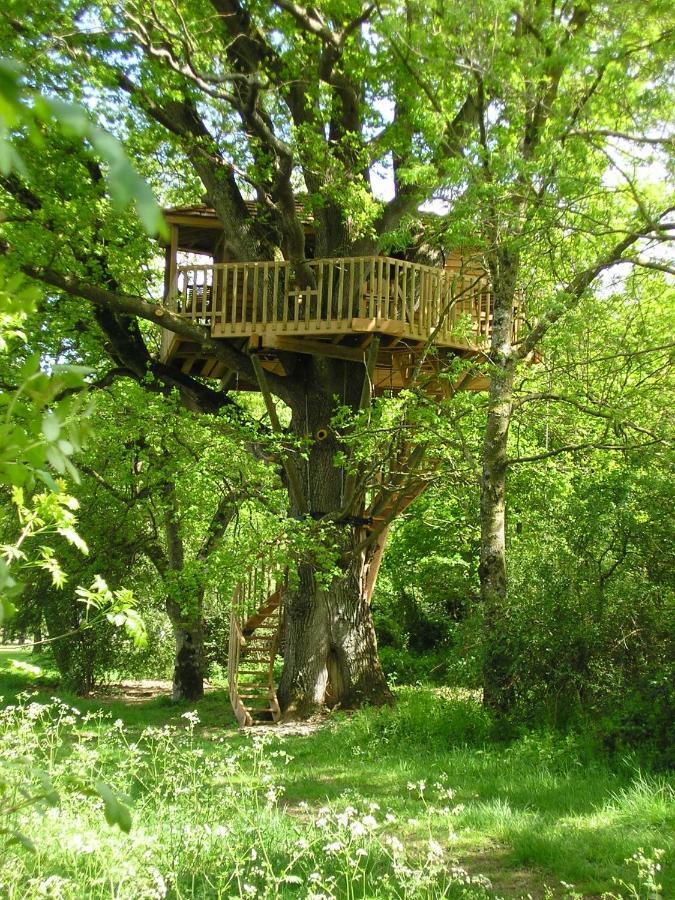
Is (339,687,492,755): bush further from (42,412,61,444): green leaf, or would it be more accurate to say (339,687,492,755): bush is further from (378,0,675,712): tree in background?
(42,412,61,444): green leaf

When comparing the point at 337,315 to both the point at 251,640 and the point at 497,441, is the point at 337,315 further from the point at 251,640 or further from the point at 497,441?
the point at 251,640

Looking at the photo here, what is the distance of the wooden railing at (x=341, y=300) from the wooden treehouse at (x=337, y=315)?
16mm

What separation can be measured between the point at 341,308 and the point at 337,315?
4.6 inches

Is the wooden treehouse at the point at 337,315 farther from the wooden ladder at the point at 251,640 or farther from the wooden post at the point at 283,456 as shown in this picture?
the wooden post at the point at 283,456

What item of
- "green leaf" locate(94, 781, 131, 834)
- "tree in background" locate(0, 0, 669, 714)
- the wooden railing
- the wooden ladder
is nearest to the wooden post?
"tree in background" locate(0, 0, 669, 714)

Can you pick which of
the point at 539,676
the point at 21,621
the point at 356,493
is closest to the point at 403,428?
the point at 356,493

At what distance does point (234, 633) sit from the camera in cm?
1480

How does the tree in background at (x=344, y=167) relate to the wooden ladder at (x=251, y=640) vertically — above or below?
above

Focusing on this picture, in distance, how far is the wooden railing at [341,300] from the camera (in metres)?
12.2

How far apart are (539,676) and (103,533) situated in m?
10.5

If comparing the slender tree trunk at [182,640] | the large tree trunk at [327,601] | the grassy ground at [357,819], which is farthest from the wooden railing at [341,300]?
the grassy ground at [357,819]

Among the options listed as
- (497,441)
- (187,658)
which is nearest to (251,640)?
(187,658)

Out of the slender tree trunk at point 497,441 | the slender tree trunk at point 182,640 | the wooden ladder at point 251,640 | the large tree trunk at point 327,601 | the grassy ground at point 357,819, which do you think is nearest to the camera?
the grassy ground at point 357,819

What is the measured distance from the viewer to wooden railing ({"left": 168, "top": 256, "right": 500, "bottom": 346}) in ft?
40.0
